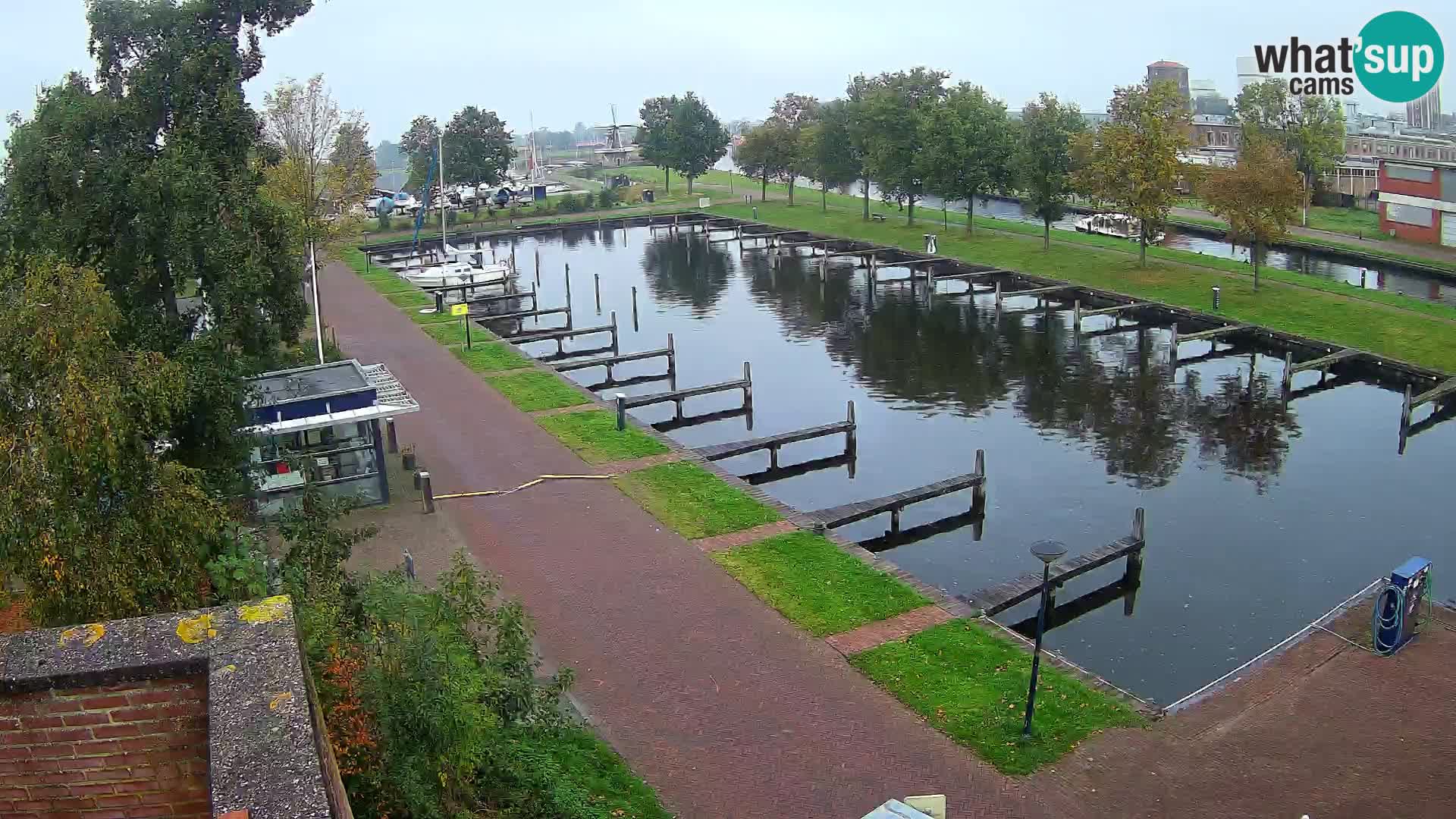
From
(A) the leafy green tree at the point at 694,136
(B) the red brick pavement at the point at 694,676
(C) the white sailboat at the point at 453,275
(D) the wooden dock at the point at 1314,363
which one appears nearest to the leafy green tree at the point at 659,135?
(A) the leafy green tree at the point at 694,136

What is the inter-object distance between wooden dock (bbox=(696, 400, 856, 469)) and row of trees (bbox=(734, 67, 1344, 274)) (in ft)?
76.8

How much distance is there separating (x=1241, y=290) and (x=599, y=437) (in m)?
29.8

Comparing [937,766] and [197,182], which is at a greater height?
[197,182]

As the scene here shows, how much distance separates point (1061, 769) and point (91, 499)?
12498 mm

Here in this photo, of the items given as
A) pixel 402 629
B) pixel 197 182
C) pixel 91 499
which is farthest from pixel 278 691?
pixel 197 182

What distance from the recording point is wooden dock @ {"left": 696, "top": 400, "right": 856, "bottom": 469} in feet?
98.0

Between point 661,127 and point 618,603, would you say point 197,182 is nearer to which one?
point 618,603

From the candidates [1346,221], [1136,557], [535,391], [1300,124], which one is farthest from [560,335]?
[1300,124]

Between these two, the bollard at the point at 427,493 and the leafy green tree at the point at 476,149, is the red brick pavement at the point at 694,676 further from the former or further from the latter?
the leafy green tree at the point at 476,149

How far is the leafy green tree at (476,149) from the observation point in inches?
3329

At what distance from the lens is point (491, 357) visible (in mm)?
41281

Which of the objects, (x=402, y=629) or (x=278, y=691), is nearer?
(x=278, y=691)

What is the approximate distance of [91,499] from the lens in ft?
44.5

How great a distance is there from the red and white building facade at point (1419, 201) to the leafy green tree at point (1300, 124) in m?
8.91
